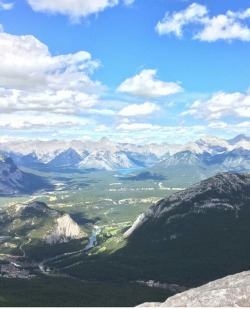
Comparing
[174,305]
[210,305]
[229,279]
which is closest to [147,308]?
[174,305]

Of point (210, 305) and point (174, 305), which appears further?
point (174, 305)

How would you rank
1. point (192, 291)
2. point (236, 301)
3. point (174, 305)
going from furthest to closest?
1. point (192, 291)
2. point (174, 305)
3. point (236, 301)

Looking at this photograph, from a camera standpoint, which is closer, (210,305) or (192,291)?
(210,305)

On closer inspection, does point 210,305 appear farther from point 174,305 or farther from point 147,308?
point 147,308

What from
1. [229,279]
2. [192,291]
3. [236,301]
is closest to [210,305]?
[236,301]

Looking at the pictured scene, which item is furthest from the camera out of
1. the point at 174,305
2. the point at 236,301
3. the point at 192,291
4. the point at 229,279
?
the point at 229,279

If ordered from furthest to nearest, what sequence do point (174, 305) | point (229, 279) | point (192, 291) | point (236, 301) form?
point (229, 279) → point (192, 291) → point (174, 305) → point (236, 301)

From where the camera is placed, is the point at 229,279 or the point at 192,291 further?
the point at 229,279

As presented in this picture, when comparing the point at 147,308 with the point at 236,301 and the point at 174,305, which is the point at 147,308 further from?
the point at 236,301

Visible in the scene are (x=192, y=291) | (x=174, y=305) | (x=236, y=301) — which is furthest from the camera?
(x=192, y=291)
